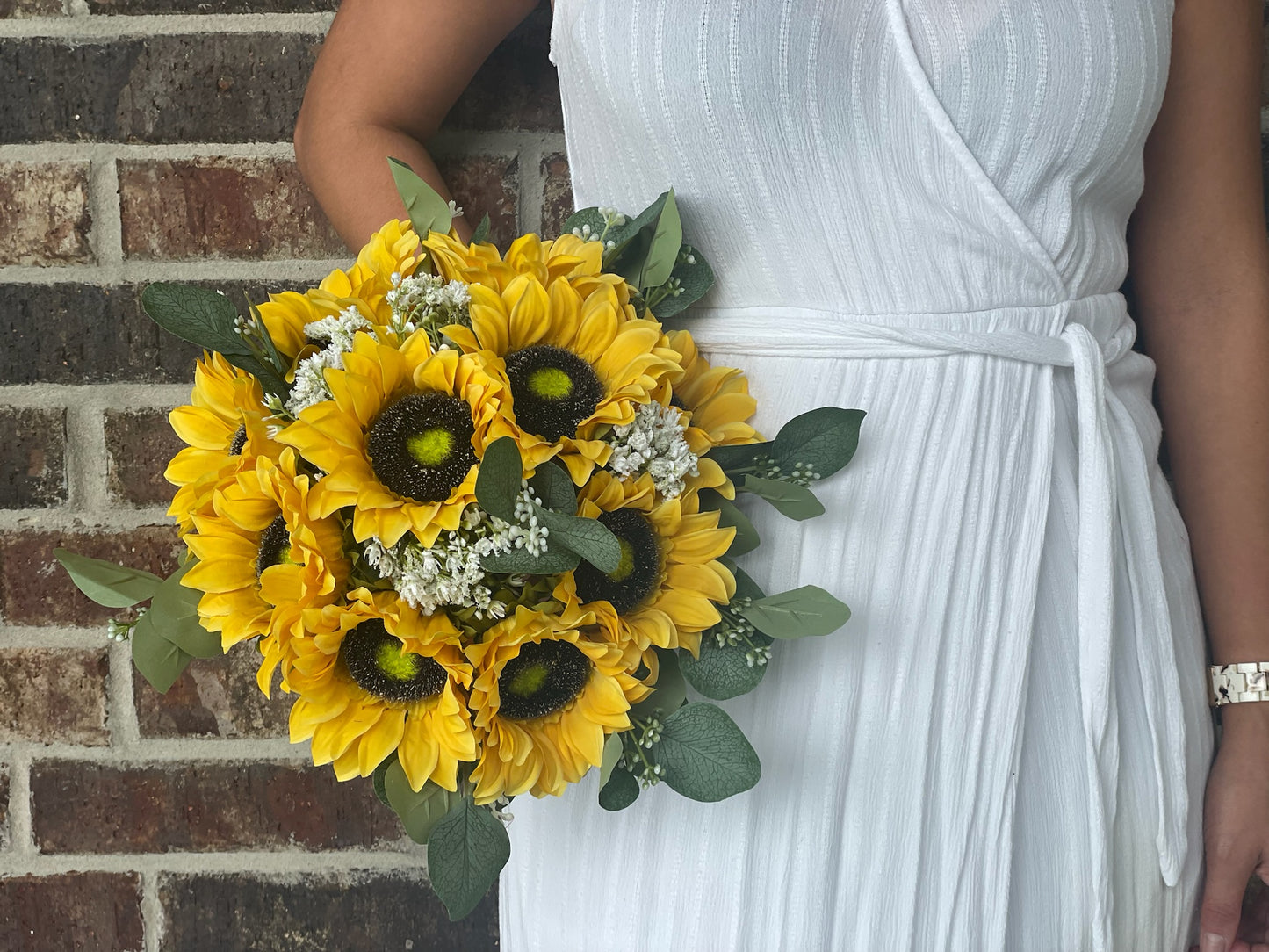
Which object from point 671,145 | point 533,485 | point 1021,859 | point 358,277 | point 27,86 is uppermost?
point 27,86

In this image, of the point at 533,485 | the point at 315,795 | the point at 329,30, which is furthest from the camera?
the point at 315,795

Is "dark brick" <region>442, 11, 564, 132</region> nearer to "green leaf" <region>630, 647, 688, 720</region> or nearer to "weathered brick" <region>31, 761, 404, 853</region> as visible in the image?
"green leaf" <region>630, 647, 688, 720</region>

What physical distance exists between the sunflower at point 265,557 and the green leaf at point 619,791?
0.17 meters

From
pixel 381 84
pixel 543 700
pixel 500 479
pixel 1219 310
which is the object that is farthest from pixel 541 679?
pixel 1219 310

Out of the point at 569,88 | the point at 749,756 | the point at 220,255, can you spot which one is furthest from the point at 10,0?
the point at 749,756

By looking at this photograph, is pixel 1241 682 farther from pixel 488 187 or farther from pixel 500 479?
pixel 488 187

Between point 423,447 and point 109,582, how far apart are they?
230 millimetres

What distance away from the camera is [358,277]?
463mm

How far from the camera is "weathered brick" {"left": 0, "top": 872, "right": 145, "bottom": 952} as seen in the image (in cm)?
79

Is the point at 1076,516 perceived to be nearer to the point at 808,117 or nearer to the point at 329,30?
the point at 808,117

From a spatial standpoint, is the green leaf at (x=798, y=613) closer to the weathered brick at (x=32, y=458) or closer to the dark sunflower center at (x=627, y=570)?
the dark sunflower center at (x=627, y=570)

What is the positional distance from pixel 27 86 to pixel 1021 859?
2.92 feet

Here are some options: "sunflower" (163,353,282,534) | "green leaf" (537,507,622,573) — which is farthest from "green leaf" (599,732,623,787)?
"sunflower" (163,353,282,534)

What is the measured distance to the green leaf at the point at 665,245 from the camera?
0.52 metres
